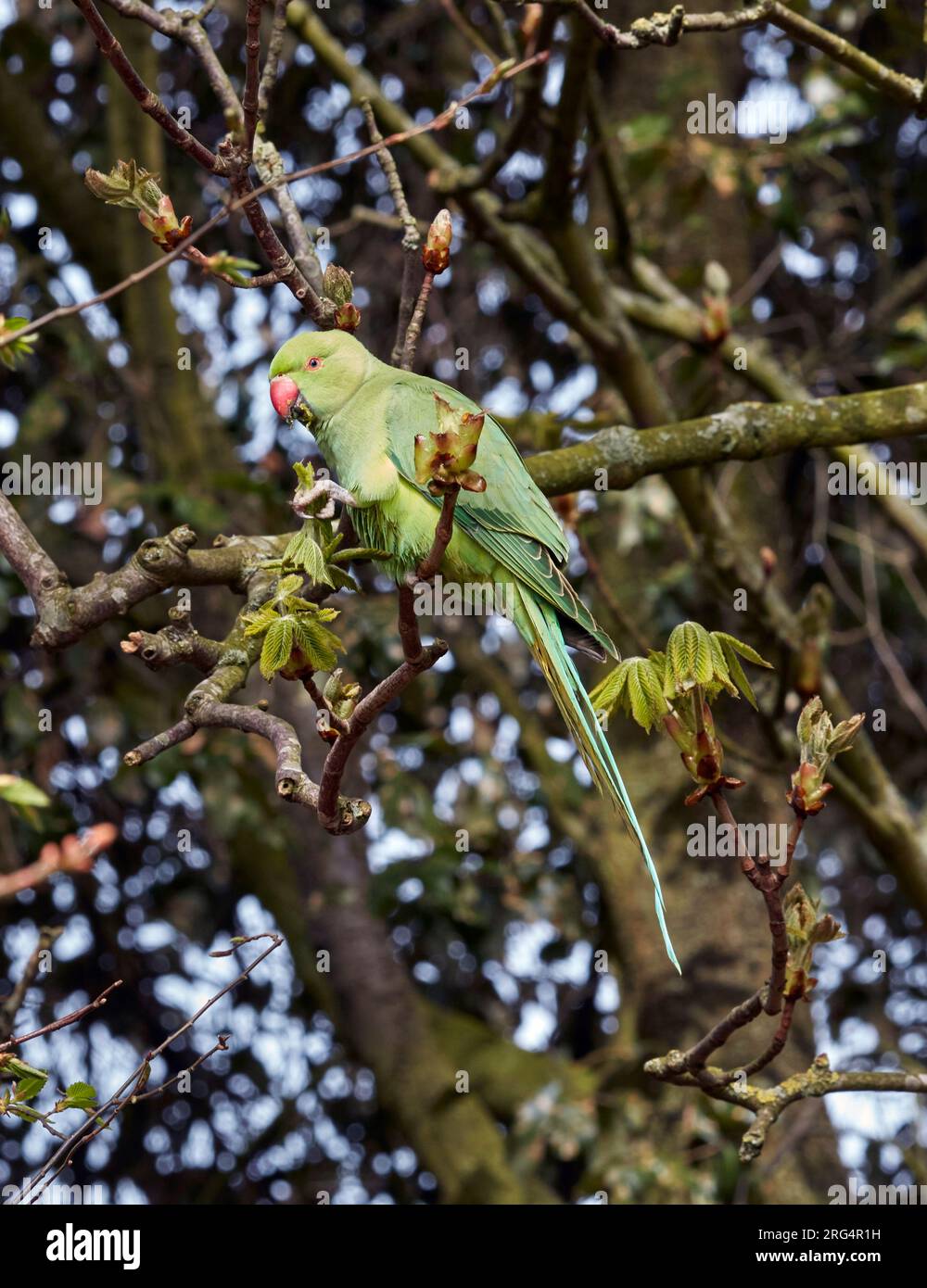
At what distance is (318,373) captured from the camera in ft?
8.95

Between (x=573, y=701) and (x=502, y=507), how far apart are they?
43 centimetres

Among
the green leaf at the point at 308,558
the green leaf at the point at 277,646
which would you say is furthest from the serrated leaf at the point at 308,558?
the green leaf at the point at 277,646

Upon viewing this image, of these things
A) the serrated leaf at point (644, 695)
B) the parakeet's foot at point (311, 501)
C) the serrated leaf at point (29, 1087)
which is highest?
the parakeet's foot at point (311, 501)

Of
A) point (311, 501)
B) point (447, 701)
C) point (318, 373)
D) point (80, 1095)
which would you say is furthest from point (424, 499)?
point (447, 701)

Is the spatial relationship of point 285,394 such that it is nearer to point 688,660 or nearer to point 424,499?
point 424,499

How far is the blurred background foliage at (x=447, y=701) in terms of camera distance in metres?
4.74

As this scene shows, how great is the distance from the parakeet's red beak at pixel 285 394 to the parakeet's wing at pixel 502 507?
0.77 feet

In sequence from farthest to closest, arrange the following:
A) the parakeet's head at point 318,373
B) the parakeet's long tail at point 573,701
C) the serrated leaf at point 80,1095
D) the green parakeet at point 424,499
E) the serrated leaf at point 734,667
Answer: the parakeet's head at point 318,373, the green parakeet at point 424,499, the parakeet's long tail at point 573,701, the serrated leaf at point 80,1095, the serrated leaf at point 734,667

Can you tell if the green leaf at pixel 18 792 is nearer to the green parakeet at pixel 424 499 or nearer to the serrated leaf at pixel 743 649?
the serrated leaf at pixel 743 649

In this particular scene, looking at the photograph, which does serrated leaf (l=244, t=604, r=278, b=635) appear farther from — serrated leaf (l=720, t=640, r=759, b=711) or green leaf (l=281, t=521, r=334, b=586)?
serrated leaf (l=720, t=640, r=759, b=711)

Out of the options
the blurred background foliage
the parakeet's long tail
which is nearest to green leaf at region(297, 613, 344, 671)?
the parakeet's long tail

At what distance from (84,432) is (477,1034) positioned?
9.43 feet

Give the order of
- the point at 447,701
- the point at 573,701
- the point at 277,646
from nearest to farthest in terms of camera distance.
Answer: the point at 277,646 → the point at 573,701 → the point at 447,701

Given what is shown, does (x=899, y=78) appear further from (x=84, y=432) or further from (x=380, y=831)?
(x=84, y=432)
